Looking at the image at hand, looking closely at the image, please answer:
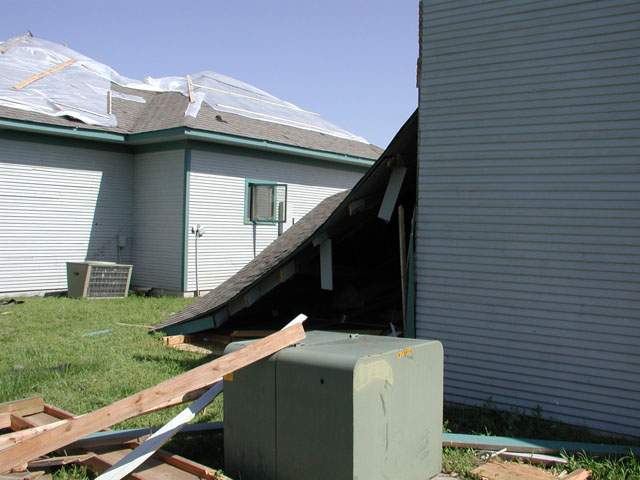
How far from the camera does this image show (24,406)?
211 inches

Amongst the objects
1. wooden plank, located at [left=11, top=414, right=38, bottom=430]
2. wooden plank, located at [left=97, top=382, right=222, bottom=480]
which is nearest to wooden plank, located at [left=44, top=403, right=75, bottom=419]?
wooden plank, located at [left=11, top=414, right=38, bottom=430]

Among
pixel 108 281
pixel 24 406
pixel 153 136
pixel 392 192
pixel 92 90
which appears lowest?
pixel 24 406

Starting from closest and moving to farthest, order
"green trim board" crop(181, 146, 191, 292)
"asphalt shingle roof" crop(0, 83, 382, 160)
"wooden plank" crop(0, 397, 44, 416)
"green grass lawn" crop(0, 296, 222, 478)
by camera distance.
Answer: "wooden plank" crop(0, 397, 44, 416) → "green grass lawn" crop(0, 296, 222, 478) → "asphalt shingle roof" crop(0, 83, 382, 160) → "green trim board" crop(181, 146, 191, 292)

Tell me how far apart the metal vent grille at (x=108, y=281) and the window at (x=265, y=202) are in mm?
3712

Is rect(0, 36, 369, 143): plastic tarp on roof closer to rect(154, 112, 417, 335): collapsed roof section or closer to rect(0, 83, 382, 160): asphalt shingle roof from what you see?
rect(0, 83, 382, 160): asphalt shingle roof

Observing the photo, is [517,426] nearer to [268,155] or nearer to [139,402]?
[139,402]

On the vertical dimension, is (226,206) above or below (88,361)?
above

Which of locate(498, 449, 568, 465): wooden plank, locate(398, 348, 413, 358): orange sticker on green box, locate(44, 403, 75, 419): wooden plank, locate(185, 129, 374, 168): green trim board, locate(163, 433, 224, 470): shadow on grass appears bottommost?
locate(163, 433, 224, 470): shadow on grass

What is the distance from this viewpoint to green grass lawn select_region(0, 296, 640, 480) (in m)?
4.80

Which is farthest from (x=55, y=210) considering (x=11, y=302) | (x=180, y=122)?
(x=180, y=122)

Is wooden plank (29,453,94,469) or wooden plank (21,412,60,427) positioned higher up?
wooden plank (21,412,60,427)

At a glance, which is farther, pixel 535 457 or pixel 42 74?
pixel 42 74

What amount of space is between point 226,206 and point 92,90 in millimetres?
5117

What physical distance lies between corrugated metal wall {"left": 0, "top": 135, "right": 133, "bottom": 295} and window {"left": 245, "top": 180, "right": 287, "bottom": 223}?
3195mm
